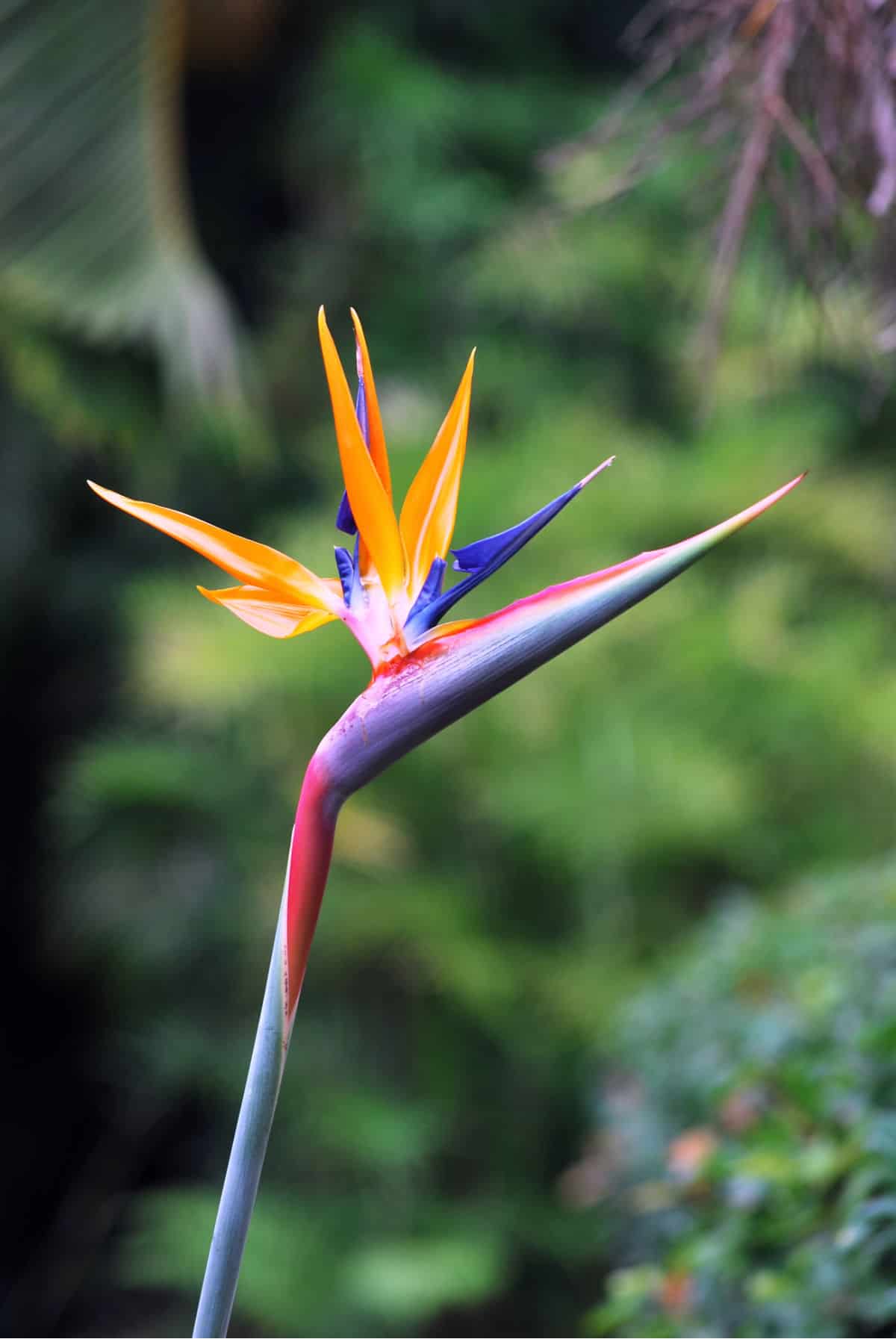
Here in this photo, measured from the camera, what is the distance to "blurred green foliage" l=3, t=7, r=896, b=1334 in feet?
9.07

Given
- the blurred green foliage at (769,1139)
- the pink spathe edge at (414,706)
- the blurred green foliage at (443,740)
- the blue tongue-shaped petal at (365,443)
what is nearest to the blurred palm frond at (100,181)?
the blurred green foliage at (443,740)

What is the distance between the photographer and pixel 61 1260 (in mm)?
3824

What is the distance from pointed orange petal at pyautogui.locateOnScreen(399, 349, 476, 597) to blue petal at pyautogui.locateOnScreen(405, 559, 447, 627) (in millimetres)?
11

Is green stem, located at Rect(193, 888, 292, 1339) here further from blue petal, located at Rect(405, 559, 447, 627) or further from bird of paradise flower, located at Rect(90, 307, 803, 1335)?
blue petal, located at Rect(405, 559, 447, 627)

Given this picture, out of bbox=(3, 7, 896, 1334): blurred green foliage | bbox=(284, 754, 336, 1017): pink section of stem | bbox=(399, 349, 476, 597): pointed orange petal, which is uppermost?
bbox=(3, 7, 896, 1334): blurred green foliage

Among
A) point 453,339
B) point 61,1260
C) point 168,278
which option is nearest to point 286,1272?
point 61,1260

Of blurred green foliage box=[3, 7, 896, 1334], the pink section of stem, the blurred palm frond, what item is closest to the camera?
the pink section of stem

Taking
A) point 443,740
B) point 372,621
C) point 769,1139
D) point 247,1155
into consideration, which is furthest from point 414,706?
point 443,740

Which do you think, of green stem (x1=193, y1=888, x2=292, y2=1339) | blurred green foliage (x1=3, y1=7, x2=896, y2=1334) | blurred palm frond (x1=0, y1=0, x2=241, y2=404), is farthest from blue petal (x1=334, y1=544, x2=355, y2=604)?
blurred palm frond (x1=0, y1=0, x2=241, y2=404)

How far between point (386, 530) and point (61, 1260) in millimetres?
3833

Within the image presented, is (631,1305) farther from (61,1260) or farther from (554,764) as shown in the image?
(61,1260)

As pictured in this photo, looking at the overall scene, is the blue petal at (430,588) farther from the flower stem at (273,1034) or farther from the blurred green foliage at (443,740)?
the blurred green foliage at (443,740)

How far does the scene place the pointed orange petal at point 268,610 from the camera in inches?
25.3

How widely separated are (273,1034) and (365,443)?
0.91 ft
